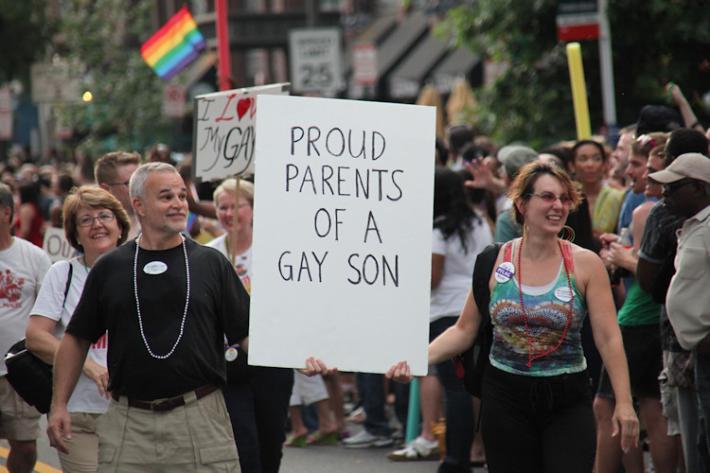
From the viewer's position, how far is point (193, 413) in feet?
19.5

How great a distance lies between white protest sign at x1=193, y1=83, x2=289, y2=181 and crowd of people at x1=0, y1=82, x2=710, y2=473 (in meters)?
0.14

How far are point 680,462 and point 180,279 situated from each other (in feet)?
12.9

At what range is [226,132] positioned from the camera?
866 centimetres

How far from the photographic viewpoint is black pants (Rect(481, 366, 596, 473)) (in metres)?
6.03

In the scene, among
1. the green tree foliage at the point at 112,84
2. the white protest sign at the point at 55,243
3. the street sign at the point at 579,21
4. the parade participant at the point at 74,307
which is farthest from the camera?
the green tree foliage at the point at 112,84

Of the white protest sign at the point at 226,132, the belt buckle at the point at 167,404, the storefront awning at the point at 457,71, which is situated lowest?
the belt buckle at the point at 167,404

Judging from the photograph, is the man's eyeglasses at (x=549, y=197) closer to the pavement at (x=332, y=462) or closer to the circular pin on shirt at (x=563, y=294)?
the circular pin on shirt at (x=563, y=294)

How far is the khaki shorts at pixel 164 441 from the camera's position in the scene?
5.92 meters

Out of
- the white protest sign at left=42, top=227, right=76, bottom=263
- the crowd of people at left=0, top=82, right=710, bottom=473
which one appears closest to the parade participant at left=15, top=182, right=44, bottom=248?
the white protest sign at left=42, top=227, right=76, bottom=263

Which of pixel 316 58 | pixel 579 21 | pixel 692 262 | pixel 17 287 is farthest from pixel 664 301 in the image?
pixel 316 58

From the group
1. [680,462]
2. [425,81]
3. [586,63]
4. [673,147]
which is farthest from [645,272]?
[425,81]

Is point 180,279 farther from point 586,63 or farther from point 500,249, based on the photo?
point 586,63

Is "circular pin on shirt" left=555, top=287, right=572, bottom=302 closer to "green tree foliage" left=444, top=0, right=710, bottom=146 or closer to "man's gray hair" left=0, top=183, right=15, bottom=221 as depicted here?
"man's gray hair" left=0, top=183, right=15, bottom=221

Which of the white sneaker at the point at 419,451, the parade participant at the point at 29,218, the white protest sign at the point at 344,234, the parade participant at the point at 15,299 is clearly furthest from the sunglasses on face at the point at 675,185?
the parade participant at the point at 29,218
